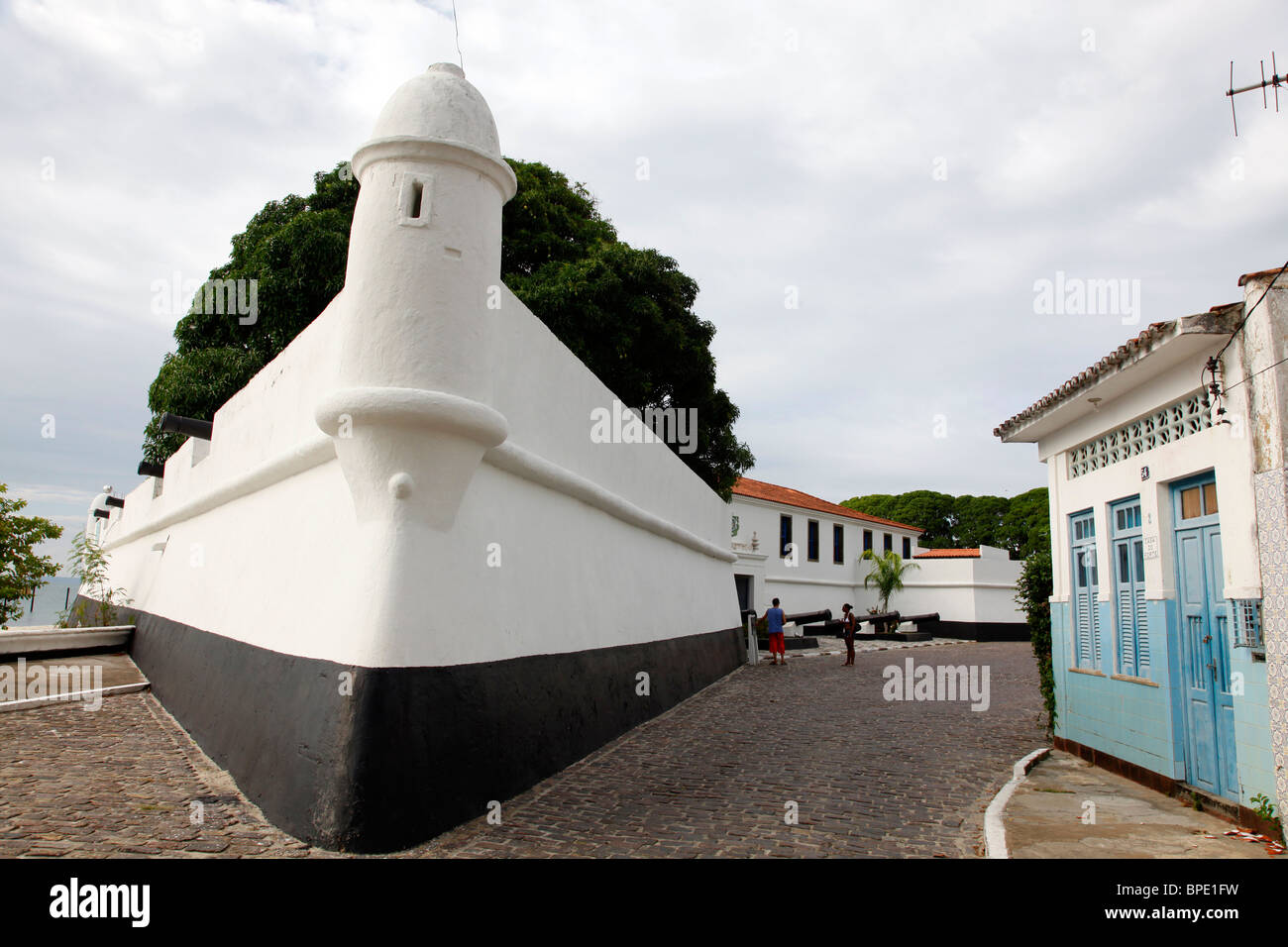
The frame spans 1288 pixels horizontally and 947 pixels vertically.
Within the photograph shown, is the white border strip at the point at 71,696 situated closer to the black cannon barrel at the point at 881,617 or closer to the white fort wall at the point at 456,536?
the white fort wall at the point at 456,536

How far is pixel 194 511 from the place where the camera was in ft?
34.6

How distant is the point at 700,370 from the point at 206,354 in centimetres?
1004

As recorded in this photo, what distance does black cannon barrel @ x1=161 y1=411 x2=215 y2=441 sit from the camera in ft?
34.1

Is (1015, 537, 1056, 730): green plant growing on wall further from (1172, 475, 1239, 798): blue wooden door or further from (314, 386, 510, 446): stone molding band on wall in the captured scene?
(314, 386, 510, 446): stone molding band on wall

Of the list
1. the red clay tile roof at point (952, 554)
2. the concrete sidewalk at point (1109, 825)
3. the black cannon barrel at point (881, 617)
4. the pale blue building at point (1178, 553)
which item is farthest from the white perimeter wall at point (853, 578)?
the concrete sidewalk at point (1109, 825)

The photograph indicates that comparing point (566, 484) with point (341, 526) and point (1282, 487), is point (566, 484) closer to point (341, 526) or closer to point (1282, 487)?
point (341, 526)

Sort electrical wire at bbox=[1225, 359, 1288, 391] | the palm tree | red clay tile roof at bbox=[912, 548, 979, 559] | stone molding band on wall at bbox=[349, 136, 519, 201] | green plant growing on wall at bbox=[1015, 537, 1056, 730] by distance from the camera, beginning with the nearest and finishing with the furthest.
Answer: electrical wire at bbox=[1225, 359, 1288, 391]
stone molding band on wall at bbox=[349, 136, 519, 201]
green plant growing on wall at bbox=[1015, 537, 1056, 730]
the palm tree
red clay tile roof at bbox=[912, 548, 979, 559]

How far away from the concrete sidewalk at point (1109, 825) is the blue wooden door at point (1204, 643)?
393 millimetres

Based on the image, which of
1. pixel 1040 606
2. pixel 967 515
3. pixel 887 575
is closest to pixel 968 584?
pixel 887 575

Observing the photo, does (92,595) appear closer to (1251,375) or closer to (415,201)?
(415,201)

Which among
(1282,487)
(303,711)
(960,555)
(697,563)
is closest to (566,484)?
(303,711)

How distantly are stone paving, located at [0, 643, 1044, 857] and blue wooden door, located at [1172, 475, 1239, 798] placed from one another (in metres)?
1.61

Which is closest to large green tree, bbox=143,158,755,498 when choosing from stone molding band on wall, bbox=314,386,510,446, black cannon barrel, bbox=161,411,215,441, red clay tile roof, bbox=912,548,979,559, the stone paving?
black cannon barrel, bbox=161,411,215,441

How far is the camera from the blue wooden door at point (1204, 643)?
5.69m
